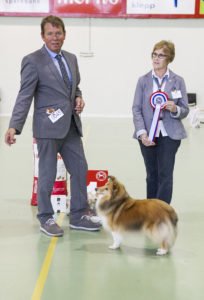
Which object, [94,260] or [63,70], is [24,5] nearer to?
[63,70]

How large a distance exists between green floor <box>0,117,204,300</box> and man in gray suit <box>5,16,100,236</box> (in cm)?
27

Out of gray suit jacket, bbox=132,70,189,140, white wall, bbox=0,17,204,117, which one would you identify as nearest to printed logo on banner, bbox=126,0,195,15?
white wall, bbox=0,17,204,117

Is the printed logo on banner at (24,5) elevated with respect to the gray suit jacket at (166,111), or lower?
elevated

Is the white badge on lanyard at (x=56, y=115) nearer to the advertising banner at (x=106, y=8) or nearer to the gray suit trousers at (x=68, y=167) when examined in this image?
the gray suit trousers at (x=68, y=167)

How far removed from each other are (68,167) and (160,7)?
28.3ft

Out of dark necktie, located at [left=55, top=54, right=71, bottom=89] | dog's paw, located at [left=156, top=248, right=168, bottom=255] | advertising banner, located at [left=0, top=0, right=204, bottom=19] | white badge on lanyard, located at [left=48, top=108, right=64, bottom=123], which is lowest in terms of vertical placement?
dog's paw, located at [left=156, top=248, right=168, bottom=255]

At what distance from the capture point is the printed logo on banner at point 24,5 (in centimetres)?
1143

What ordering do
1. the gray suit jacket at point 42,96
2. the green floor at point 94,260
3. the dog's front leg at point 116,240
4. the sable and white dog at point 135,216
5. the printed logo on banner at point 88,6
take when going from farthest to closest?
the printed logo on banner at point 88,6, the gray suit jacket at point 42,96, the dog's front leg at point 116,240, the sable and white dog at point 135,216, the green floor at point 94,260

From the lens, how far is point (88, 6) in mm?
11406

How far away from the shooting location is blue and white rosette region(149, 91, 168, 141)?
11.8ft

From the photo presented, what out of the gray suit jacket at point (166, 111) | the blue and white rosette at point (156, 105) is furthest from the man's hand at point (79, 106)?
the blue and white rosette at point (156, 105)

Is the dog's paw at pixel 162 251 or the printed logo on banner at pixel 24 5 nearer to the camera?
the dog's paw at pixel 162 251

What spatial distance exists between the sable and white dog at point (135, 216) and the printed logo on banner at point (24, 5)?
29.6 feet

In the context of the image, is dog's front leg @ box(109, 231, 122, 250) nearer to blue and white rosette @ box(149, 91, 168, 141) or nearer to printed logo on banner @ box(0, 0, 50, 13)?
blue and white rosette @ box(149, 91, 168, 141)
